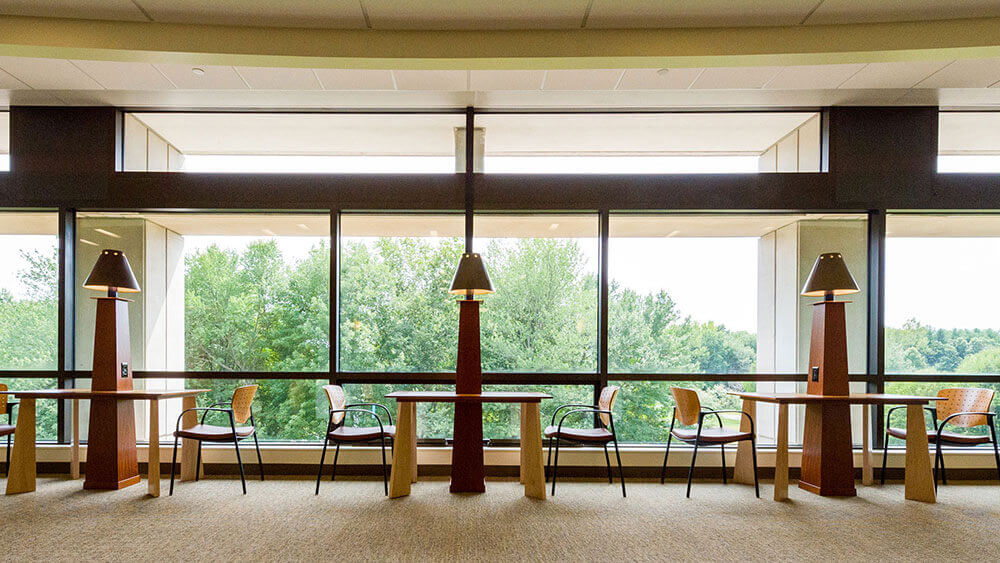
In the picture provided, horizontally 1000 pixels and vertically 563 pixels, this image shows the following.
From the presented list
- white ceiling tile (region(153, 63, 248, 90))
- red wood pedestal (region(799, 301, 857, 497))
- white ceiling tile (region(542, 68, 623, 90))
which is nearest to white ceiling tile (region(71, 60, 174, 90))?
white ceiling tile (region(153, 63, 248, 90))

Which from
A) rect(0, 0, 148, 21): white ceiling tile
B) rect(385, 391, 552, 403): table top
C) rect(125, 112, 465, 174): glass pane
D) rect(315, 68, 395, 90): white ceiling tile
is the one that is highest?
rect(0, 0, 148, 21): white ceiling tile

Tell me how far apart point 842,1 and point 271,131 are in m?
4.99

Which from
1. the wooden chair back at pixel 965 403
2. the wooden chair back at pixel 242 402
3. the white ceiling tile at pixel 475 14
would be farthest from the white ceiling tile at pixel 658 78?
the wooden chair back at pixel 242 402

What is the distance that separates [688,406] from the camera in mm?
5727

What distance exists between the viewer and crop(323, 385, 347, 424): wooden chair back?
5.88m

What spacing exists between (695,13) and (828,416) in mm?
3343

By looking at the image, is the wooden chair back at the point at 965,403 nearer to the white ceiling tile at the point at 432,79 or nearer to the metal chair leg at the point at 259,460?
the white ceiling tile at the point at 432,79

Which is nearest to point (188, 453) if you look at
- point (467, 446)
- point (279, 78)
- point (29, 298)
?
point (29, 298)

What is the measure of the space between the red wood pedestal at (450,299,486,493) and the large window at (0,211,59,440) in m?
3.86

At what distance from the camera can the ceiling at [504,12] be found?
441cm

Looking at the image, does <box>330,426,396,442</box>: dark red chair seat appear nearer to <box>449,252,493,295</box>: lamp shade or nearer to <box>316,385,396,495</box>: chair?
<box>316,385,396,495</box>: chair

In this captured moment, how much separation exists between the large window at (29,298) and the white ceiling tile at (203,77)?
204 centimetres

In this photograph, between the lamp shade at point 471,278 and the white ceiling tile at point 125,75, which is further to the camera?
the lamp shade at point 471,278

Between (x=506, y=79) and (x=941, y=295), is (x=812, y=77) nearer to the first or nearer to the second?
(x=506, y=79)
